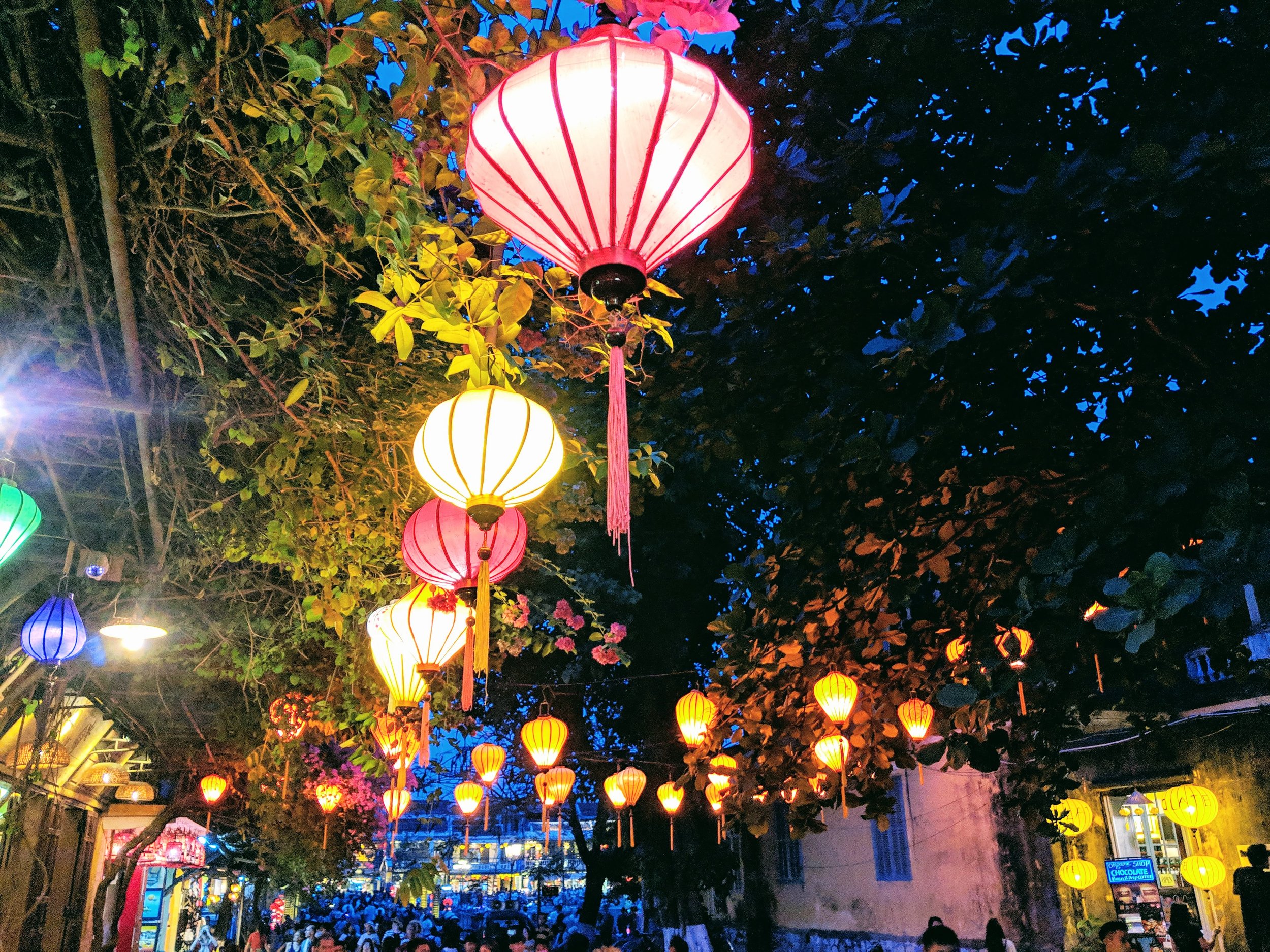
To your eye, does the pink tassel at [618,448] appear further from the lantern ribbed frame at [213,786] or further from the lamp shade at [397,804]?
the lantern ribbed frame at [213,786]

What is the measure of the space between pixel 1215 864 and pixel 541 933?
1781 cm

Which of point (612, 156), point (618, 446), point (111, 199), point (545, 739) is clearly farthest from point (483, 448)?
point (545, 739)

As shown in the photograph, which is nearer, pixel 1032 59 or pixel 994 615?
Answer: pixel 994 615

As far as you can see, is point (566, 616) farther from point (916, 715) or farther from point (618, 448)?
point (618, 448)

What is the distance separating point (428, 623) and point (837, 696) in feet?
8.99

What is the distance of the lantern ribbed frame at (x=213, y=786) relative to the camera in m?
13.3

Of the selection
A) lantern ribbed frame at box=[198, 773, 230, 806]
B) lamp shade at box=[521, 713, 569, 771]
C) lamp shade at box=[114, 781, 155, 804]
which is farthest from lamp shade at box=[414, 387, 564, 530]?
lamp shade at box=[114, 781, 155, 804]

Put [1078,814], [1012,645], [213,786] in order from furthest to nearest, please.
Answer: [213,786]
[1078,814]
[1012,645]

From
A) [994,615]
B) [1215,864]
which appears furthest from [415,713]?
[1215,864]

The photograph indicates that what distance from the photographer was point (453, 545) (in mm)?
4234

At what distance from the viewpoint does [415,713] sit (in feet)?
19.6

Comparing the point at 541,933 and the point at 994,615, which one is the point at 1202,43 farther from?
the point at 541,933

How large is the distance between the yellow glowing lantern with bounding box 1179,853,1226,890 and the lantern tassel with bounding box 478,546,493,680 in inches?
458

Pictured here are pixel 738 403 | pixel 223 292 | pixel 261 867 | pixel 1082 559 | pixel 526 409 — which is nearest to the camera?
pixel 1082 559
